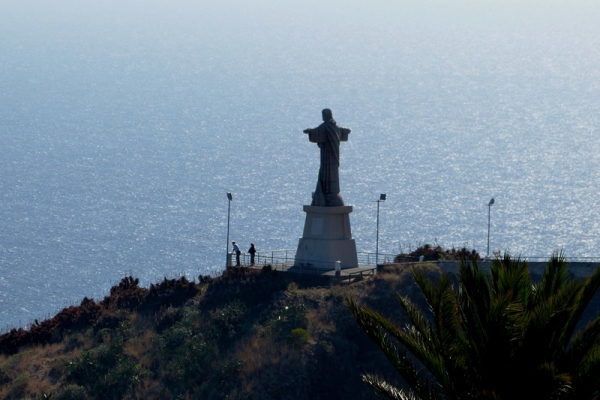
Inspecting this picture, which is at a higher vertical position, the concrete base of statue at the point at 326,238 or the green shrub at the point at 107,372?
the concrete base of statue at the point at 326,238

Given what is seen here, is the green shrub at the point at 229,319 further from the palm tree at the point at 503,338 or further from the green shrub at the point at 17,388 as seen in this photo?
the palm tree at the point at 503,338

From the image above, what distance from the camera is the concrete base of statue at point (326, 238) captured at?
152ft

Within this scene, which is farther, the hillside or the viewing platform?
the viewing platform

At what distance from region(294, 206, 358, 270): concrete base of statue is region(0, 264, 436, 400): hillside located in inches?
38.4

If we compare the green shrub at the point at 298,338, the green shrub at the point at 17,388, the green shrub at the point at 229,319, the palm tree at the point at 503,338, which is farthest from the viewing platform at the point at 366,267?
the palm tree at the point at 503,338

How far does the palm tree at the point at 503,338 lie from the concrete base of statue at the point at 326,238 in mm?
23263

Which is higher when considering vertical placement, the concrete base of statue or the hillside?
the concrete base of statue

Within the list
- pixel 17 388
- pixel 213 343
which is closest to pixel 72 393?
pixel 17 388

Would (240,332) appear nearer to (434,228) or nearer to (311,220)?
(311,220)

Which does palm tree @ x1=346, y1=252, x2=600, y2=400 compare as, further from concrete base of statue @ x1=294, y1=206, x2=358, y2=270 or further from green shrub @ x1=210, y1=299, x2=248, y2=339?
concrete base of statue @ x1=294, y1=206, x2=358, y2=270

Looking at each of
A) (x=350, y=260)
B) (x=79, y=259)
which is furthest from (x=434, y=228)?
(x=350, y=260)

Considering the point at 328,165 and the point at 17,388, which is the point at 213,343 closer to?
the point at 17,388

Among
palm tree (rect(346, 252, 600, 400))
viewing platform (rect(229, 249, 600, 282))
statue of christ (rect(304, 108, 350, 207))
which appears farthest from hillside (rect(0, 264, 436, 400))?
palm tree (rect(346, 252, 600, 400))

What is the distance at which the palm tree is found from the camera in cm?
2161
